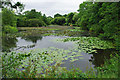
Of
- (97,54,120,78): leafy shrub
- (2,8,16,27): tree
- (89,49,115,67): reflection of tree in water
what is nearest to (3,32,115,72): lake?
(89,49,115,67): reflection of tree in water

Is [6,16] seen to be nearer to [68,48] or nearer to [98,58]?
[68,48]

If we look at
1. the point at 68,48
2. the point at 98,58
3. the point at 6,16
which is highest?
the point at 6,16

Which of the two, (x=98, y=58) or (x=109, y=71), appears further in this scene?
(x=98, y=58)

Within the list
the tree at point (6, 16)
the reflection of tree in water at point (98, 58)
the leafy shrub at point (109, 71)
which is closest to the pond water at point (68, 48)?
the reflection of tree in water at point (98, 58)

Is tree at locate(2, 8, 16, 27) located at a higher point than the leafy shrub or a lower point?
higher

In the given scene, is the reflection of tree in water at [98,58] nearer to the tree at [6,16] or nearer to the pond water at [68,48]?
the pond water at [68,48]

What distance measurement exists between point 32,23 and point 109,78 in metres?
48.7

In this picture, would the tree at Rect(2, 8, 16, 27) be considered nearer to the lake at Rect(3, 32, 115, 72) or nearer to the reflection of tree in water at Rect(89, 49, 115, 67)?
the lake at Rect(3, 32, 115, 72)

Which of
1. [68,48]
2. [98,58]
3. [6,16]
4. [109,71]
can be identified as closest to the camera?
[109,71]

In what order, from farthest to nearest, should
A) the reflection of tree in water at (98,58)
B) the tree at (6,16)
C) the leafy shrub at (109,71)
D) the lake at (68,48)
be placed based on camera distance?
1. the tree at (6,16)
2. the reflection of tree in water at (98,58)
3. the lake at (68,48)
4. the leafy shrub at (109,71)

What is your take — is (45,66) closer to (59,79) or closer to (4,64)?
(59,79)

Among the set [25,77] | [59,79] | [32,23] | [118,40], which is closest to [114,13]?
[118,40]

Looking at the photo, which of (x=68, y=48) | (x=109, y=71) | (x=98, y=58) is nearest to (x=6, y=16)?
(x=68, y=48)

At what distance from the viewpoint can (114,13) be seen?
9742 millimetres
